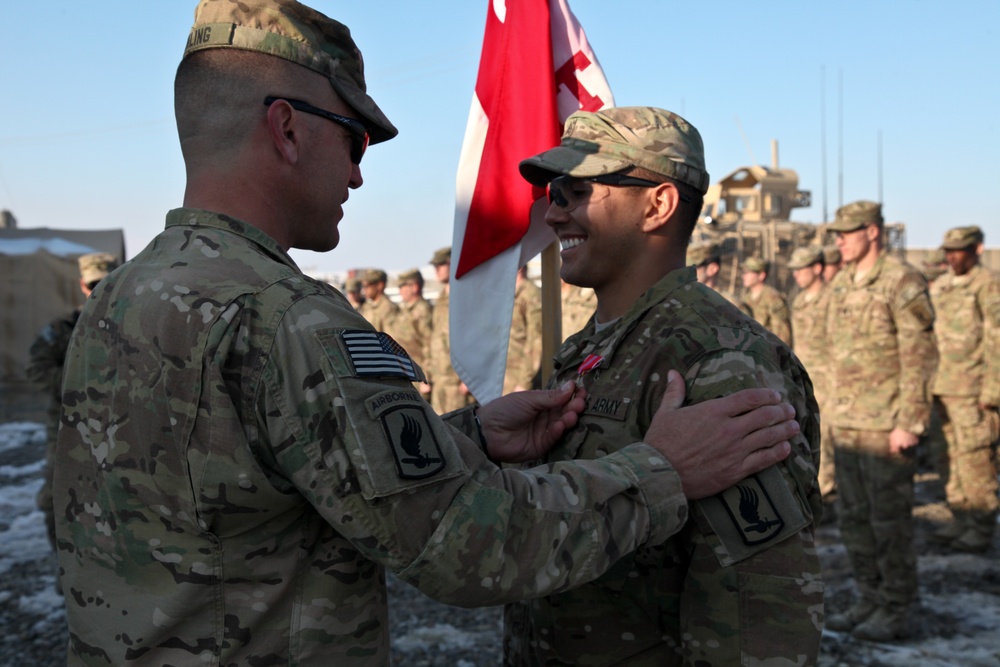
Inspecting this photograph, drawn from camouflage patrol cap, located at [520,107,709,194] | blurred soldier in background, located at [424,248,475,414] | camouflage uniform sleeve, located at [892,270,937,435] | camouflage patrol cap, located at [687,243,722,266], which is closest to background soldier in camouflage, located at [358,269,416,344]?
blurred soldier in background, located at [424,248,475,414]

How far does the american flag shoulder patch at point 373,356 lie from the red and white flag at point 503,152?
1738mm

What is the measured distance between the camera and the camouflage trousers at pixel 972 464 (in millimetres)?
6508

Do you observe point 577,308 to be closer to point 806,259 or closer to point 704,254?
point 704,254

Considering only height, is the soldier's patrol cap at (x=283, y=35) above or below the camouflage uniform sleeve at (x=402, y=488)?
above

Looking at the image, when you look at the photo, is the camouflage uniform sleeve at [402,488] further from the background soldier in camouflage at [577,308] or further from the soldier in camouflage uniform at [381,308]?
the soldier in camouflage uniform at [381,308]

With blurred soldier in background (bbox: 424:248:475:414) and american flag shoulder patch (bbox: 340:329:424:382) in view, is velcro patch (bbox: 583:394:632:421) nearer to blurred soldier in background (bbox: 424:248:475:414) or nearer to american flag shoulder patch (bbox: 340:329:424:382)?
american flag shoulder patch (bbox: 340:329:424:382)

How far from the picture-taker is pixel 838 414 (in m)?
5.39

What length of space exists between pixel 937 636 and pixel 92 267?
19.9 ft

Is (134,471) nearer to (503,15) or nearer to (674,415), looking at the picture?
(674,415)

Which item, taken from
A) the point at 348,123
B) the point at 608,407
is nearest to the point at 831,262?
the point at 608,407

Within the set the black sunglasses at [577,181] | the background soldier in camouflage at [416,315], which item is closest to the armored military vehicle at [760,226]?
the background soldier in camouflage at [416,315]

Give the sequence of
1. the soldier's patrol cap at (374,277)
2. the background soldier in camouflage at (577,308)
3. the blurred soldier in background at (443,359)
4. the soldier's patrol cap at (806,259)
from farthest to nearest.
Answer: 1. the soldier's patrol cap at (374,277)
2. the blurred soldier in background at (443,359)
3. the soldier's patrol cap at (806,259)
4. the background soldier in camouflage at (577,308)

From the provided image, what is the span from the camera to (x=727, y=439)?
1.59 meters

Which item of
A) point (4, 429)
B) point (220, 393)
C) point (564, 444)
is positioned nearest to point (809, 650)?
point (564, 444)
